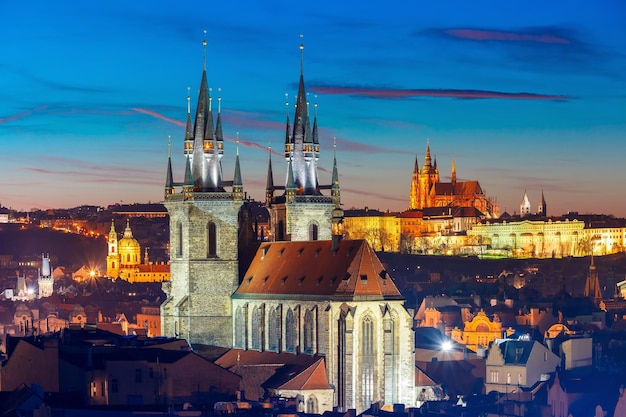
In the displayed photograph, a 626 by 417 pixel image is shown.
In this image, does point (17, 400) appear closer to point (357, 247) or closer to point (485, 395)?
point (357, 247)

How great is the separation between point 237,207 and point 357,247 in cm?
→ 1032

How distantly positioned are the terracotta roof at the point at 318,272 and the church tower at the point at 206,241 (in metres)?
1.25

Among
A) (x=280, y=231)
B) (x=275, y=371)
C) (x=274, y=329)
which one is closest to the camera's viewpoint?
(x=275, y=371)

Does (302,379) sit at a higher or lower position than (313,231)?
lower

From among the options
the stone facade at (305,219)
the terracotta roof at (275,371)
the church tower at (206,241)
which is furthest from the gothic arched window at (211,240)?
the terracotta roof at (275,371)

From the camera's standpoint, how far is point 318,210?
98250 mm

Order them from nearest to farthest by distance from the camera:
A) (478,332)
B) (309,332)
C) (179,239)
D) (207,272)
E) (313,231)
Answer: (309,332), (207,272), (179,239), (313,231), (478,332)

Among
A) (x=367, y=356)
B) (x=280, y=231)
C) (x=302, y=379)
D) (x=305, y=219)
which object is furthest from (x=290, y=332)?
(x=280, y=231)

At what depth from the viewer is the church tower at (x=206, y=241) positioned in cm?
9606

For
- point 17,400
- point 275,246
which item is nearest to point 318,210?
point 275,246

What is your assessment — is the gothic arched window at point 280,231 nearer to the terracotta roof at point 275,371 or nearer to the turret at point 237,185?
the turret at point 237,185

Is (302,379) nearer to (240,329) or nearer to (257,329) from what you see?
(257,329)

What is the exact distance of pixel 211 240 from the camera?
9650 cm

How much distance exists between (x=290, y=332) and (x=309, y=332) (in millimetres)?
2078
